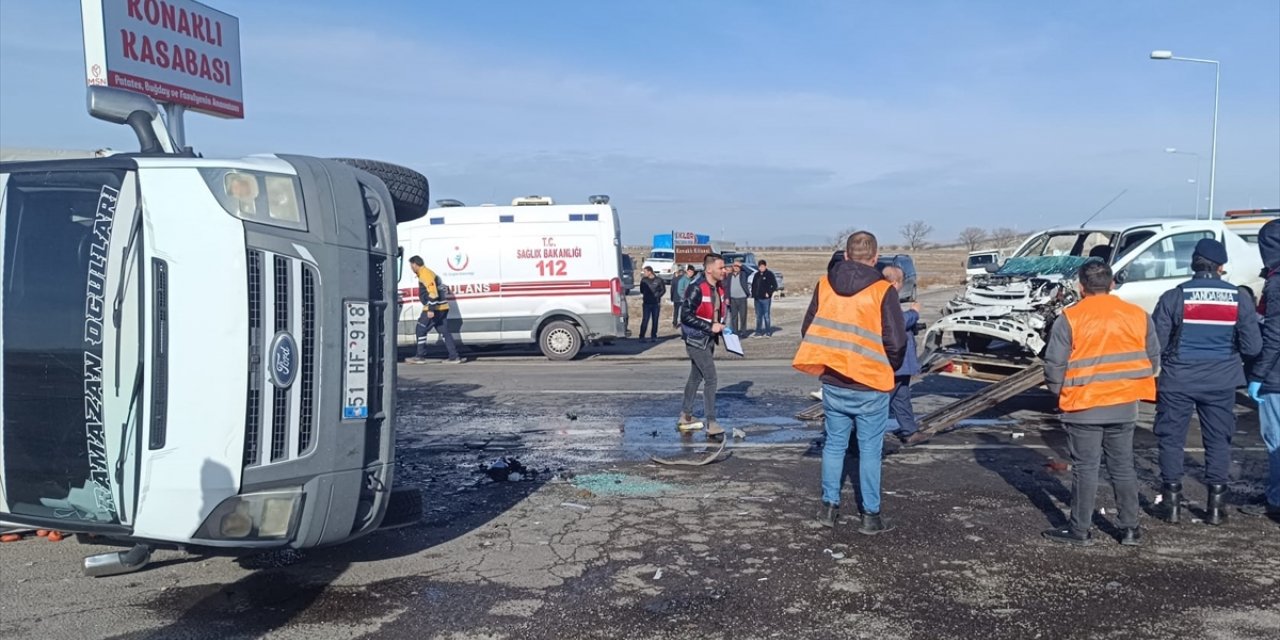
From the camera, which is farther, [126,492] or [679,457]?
[679,457]

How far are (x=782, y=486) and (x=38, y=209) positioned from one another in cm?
498

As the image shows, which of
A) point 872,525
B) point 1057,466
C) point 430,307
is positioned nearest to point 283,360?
point 872,525

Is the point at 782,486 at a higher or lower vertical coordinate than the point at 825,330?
lower

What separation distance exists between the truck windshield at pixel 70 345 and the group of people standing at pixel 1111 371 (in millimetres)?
3753

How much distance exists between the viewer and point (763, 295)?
1994 centimetres

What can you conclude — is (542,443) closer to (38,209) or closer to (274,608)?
(274,608)

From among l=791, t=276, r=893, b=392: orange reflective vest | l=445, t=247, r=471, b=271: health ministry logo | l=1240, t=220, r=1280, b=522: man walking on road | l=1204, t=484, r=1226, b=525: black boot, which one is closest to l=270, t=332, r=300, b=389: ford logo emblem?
l=791, t=276, r=893, b=392: orange reflective vest

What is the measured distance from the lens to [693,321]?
884 centimetres

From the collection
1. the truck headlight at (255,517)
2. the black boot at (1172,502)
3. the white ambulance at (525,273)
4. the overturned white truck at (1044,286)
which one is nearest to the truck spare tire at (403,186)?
the truck headlight at (255,517)

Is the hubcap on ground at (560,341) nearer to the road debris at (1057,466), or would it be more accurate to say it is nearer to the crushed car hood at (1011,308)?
the crushed car hood at (1011,308)

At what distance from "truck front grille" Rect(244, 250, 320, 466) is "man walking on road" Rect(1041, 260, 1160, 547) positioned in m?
4.13

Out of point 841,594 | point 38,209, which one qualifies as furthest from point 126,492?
point 841,594

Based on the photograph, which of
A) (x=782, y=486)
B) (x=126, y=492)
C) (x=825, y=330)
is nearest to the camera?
(x=126, y=492)

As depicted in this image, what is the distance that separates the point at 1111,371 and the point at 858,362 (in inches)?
55.6
